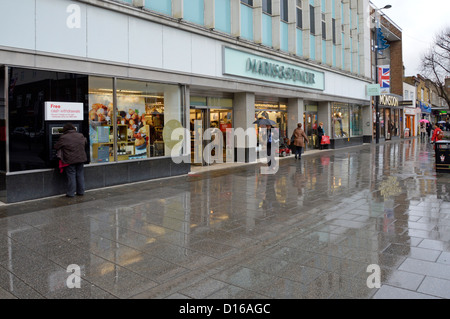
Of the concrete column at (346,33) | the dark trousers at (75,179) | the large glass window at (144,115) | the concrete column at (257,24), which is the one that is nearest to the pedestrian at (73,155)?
the dark trousers at (75,179)

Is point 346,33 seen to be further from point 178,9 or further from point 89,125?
point 89,125

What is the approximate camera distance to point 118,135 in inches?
435

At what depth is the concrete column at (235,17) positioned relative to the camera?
15203mm

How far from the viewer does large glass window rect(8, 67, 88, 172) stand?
27.5ft

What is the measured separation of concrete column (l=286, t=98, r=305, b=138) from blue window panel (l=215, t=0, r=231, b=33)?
23.4 feet

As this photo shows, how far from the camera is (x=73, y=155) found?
8.88 meters

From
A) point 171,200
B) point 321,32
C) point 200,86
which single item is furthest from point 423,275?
point 321,32

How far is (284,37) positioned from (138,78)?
1045cm

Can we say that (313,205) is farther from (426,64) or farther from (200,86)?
(426,64)

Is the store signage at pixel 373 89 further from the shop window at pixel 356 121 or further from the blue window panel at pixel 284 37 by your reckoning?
the blue window panel at pixel 284 37

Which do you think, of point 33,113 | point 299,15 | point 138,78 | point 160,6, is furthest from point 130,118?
point 299,15

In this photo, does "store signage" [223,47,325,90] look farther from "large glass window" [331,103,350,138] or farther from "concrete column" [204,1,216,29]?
"large glass window" [331,103,350,138]

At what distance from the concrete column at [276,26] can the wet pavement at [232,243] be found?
10.0m

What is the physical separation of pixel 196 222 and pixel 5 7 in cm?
640
